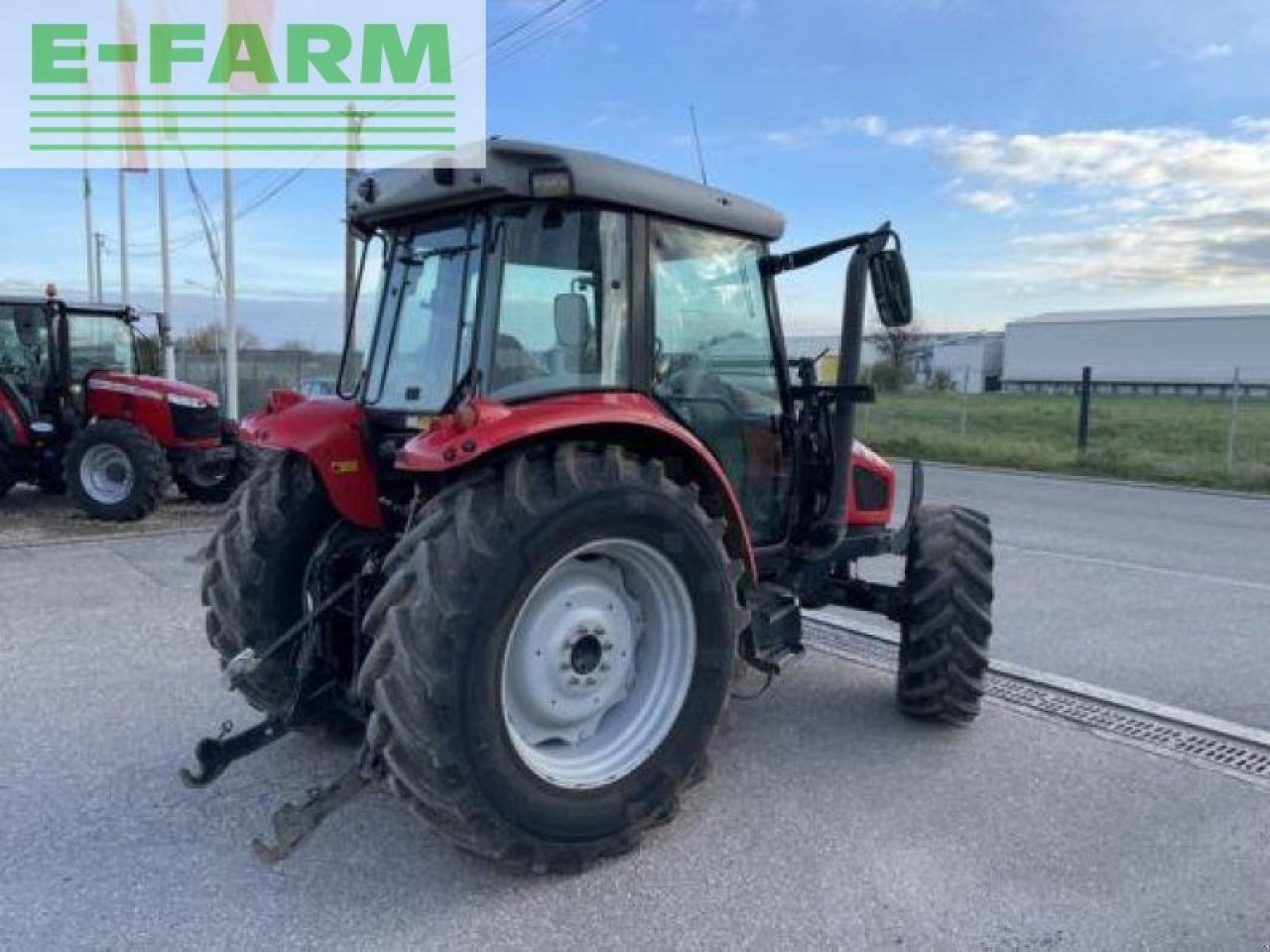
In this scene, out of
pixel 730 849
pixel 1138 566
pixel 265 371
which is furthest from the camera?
pixel 265 371

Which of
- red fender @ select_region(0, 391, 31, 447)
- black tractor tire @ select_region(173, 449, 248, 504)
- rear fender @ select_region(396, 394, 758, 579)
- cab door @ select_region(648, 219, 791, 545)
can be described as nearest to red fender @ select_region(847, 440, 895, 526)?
cab door @ select_region(648, 219, 791, 545)

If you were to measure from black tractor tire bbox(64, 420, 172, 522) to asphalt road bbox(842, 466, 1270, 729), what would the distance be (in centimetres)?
710

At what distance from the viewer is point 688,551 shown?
337 centimetres

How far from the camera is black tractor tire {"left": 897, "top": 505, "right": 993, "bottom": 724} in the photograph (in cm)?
440

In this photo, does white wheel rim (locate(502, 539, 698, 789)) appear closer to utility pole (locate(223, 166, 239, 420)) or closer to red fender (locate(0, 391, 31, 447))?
red fender (locate(0, 391, 31, 447))

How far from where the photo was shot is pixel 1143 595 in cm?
724

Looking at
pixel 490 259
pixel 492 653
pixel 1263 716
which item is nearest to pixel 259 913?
pixel 492 653

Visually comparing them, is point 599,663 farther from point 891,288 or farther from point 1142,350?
point 1142,350

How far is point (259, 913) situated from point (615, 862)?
42.5 inches

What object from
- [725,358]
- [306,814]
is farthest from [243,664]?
[725,358]

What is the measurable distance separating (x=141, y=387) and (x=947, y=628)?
→ 9292 mm

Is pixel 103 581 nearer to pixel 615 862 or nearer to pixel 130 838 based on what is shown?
pixel 130 838

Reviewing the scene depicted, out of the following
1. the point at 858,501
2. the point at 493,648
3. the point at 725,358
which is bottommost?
the point at 493,648

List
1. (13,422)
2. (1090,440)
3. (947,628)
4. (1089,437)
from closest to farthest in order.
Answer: (947,628), (13,422), (1090,440), (1089,437)
